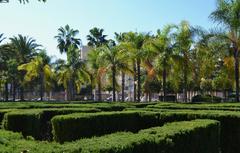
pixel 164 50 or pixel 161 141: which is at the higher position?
pixel 164 50

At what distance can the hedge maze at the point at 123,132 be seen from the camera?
6516mm

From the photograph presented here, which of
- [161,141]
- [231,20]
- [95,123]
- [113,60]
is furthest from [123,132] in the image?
[113,60]

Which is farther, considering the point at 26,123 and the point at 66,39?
the point at 66,39

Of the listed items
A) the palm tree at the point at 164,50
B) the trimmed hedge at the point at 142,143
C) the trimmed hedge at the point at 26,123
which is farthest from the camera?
the palm tree at the point at 164,50

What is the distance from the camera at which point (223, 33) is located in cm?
3145

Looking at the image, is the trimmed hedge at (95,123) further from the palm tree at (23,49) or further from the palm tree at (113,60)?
the palm tree at (23,49)

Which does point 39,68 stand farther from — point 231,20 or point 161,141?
point 161,141

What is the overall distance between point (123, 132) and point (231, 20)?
23.6 m

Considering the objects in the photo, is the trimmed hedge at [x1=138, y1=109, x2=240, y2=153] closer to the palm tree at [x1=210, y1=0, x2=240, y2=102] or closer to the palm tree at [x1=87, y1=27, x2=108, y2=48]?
the palm tree at [x1=210, y1=0, x2=240, y2=102]

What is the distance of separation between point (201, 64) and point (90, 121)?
30.8 m

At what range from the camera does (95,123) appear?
12883mm

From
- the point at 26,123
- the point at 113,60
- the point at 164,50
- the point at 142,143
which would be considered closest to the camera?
the point at 142,143

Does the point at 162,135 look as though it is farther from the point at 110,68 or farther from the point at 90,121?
the point at 110,68

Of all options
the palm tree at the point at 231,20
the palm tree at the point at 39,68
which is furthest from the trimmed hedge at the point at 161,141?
the palm tree at the point at 39,68
